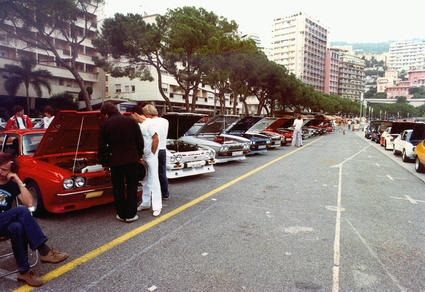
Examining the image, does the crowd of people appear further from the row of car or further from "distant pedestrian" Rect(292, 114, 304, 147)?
"distant pedestrian" Rect(292, 114, 304, 147)

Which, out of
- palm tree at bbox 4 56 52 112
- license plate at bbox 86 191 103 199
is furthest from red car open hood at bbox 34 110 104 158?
palm tree at bbox 4 56 52 112

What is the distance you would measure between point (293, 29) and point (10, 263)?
145 metres

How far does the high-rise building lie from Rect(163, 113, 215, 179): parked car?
130m

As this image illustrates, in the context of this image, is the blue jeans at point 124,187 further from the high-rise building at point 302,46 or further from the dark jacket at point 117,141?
the high-rise building at point 302,46

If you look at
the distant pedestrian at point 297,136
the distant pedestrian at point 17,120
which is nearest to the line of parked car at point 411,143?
the distant pedestrian at point 297,136

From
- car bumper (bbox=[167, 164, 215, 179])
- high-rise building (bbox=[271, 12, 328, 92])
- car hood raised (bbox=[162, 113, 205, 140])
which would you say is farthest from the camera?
high-rise building (bbox=[271, 12, 328, 92])

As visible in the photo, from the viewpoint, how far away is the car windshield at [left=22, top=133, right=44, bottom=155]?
5.85m

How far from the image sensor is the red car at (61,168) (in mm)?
4855

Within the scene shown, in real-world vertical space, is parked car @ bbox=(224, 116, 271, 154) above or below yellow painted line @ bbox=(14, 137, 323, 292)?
above

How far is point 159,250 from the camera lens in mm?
3908

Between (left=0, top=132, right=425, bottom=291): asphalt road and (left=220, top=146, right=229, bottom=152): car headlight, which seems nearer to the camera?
(left=0, top=132, right=425, bottom=291): asphalt road

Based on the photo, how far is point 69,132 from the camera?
5.67 m

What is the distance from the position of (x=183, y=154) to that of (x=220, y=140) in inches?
170

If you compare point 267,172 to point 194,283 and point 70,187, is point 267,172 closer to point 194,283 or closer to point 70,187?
point 70,187
